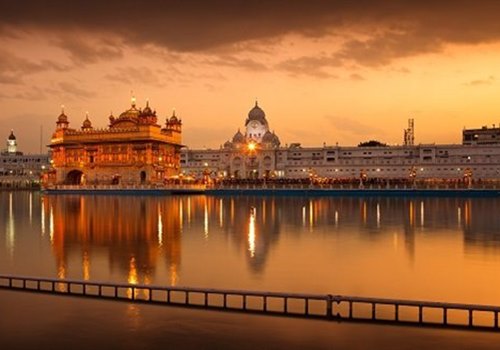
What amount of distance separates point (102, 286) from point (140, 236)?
475 inches

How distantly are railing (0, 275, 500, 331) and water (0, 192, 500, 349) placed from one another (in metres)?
0.55

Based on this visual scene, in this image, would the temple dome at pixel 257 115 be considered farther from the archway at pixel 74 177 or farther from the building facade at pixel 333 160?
the archway at pixel 74 177

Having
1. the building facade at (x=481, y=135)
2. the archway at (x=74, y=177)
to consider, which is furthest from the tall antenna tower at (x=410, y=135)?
the archway at (x=74, y=177)

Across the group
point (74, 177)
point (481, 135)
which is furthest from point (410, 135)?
point (74, 177)

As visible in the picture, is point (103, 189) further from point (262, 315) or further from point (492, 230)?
point (262, 315)

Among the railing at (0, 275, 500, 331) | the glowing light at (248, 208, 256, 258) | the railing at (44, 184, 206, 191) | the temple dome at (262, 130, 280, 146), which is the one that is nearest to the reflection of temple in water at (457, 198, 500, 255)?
the glowing light at (248, 208, 256, 258)

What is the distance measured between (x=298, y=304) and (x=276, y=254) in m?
7.56

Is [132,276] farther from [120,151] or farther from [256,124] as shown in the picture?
[256,124]

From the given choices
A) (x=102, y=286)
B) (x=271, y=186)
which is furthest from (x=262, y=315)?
(x=271, y=186)

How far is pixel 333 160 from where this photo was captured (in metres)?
118

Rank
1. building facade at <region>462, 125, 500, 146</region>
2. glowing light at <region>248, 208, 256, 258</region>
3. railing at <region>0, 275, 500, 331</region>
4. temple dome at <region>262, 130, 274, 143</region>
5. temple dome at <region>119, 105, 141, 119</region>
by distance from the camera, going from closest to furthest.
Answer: railing at <region>0, 275, 500, 331</region> < glowing light at <region>248, 208, 256, 258</region> < temple dome at <region>119, 105, 141, 119</region> < temple dome at <region>262, 130, 274, 143</region> < building facade at <region>462, 125, 500, 146</region>

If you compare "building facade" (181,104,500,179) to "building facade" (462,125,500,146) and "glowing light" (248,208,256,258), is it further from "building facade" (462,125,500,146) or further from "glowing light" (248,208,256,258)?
"glowing light" (248,208,256,258)

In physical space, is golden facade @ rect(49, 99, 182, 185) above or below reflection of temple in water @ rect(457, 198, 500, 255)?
above

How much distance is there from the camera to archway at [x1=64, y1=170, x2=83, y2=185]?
3679 inches
